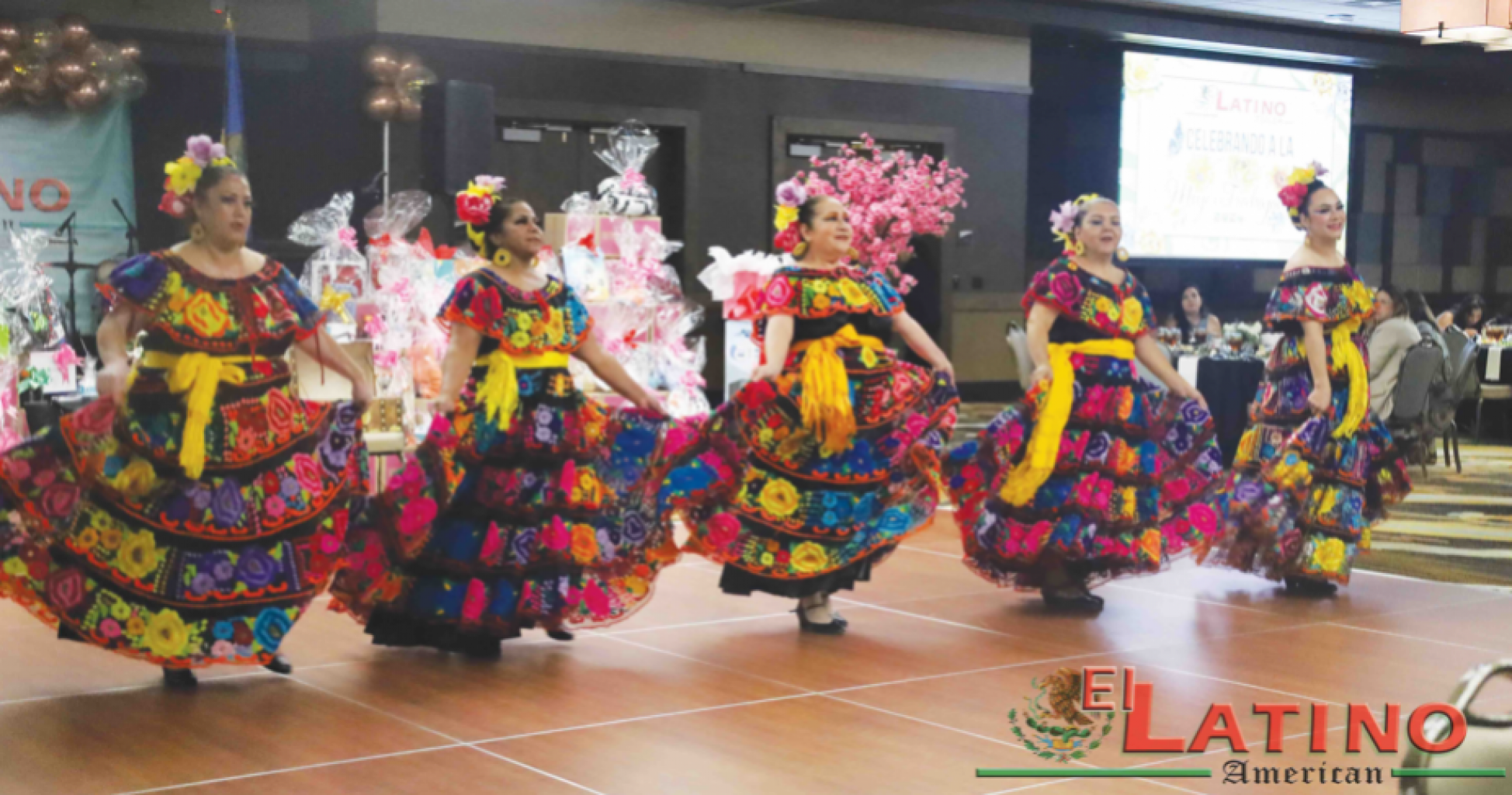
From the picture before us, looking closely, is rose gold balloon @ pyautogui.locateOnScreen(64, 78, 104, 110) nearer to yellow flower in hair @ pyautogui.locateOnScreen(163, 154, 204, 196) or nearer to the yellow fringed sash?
yellow flower in hair @ pyautogui.locateOnScreen(163, 154, 204, 196)

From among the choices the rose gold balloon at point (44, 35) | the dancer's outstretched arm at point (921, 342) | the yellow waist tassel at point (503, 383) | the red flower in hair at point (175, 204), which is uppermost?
the rose gold balloon at point (44, 35)

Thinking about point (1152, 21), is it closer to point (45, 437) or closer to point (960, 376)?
point (960, 376)

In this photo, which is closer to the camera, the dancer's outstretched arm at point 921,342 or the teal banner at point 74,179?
the dancer's outstretched arm at point 921,342

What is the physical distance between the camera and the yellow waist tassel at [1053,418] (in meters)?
5.18

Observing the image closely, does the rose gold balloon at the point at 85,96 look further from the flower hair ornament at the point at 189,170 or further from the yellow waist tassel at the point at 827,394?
the yellow waist tassel at the point at 827,394

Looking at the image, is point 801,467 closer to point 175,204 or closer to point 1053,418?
point 1053,418

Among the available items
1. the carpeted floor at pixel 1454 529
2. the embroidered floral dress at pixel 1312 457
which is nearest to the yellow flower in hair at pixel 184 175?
the embroidered floral dress at pixel 1312 457

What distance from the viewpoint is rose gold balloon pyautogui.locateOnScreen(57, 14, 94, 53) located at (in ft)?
30.1

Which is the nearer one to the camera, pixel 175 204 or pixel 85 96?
pixel 175 204

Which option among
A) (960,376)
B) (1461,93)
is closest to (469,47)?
(960,376)

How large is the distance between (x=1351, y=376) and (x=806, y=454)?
6.93 feet

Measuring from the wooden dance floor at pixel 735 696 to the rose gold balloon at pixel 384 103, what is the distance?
528 centimetres

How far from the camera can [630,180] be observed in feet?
31.2

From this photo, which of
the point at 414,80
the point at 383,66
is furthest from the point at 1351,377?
the point at 383,66
